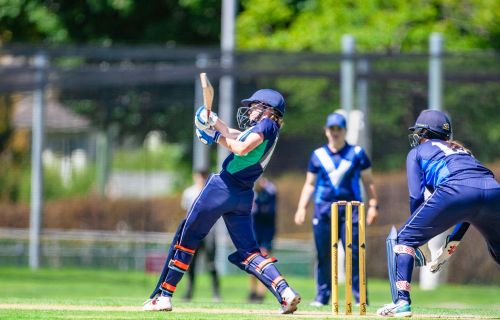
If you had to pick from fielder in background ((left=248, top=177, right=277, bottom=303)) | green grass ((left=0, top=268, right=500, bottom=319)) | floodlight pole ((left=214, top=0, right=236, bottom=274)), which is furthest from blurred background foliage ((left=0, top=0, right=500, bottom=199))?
fielder in background ((left=248, top=177, right=277, bottom=303))

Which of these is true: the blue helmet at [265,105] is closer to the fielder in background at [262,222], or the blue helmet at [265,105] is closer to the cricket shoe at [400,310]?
the cricket shoe at [400,310]

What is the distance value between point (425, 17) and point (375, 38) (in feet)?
4.78

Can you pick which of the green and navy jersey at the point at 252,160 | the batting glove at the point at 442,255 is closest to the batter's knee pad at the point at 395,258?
the batting glove at the point at 442,255

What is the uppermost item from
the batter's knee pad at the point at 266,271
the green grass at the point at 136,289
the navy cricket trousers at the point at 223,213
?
the navy cricket trousers at the point at 223,213

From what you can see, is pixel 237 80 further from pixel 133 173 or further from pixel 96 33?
pixel 96 33

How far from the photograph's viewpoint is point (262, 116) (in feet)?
33.8

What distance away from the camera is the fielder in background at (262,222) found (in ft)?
57.3

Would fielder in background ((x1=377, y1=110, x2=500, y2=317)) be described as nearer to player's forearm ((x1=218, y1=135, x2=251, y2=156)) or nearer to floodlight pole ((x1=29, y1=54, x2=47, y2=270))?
player's forearm ((x1=218, y1=135, x2=251, y2=156))

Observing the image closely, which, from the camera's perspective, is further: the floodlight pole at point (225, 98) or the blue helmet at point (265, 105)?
the floodlight pole at point (225, 98)

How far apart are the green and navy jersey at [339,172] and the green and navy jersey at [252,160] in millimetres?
2999

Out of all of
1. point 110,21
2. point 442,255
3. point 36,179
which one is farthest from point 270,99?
point 110,21

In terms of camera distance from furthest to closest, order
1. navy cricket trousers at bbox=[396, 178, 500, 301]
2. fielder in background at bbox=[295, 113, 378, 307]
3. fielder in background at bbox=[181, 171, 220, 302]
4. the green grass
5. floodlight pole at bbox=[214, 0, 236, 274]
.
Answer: floodlight pole at bbox=[214, 0, 236, 274] → fielder in background at bbox=[181, 171, 220, 302] → the green grass → fielder in background at bbox=[295, 113, 378, 307] → navy cricket trousers at bbox=[396, 178, 500, 301]

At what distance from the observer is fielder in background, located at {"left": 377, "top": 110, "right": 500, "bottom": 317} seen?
9625mm

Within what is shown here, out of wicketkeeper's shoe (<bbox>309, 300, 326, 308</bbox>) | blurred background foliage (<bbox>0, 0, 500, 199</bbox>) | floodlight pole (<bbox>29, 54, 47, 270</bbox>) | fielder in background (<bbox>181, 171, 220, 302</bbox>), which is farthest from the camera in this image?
floodlight pole (<bbox>29, 54, 47, 270</bbox>)
